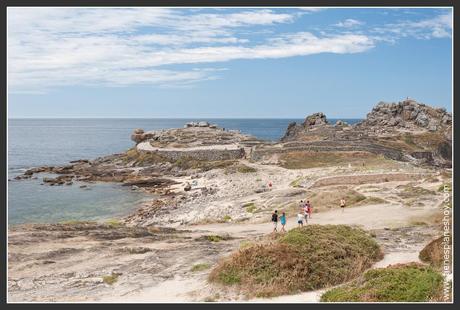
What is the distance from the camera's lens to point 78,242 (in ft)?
83.1

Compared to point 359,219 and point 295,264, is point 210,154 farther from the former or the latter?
point 295,264

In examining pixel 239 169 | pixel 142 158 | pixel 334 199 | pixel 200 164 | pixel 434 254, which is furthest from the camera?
pixel 142 158

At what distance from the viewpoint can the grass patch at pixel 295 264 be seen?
17281 mm

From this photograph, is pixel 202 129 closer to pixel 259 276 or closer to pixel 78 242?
→ pixel 78 242

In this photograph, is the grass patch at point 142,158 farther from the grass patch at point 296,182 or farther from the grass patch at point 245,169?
the grass patch at point 296,182

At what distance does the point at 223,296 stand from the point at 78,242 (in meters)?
11.3

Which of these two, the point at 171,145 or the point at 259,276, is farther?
the point at 171,145

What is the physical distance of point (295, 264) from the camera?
59.2 ft

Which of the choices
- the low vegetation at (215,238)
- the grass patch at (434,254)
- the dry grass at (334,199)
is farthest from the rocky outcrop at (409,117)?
the grass patch at (434,254)

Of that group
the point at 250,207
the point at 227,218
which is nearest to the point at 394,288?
the point at 227,218

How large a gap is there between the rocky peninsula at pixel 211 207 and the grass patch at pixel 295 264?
1.88ft

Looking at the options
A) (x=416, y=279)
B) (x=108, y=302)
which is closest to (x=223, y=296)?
(x=108, y=302)

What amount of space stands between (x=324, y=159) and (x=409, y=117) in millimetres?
35013

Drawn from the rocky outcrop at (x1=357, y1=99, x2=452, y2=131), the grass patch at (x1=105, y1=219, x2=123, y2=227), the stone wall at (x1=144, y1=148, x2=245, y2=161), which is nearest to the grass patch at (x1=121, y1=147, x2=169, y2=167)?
the stone wall at (x1=144, y1=148, x2=245, y2=161)
